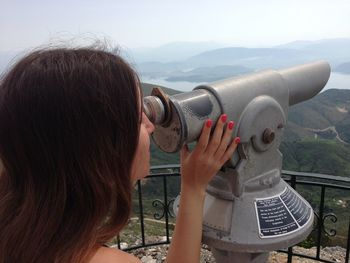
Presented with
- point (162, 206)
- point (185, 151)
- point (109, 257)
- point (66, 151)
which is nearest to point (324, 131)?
point (162, 206)

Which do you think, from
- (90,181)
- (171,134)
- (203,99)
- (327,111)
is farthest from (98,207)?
(327,111)

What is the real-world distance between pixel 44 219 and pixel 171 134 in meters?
0.51

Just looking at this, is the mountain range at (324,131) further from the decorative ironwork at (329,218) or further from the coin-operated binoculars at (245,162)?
the coin-operated binoculars at (245,162)

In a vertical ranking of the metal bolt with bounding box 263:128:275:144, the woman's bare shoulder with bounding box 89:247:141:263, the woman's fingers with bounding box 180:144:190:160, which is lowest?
the woman's bare shoulder with bounding box 89:247:141:263

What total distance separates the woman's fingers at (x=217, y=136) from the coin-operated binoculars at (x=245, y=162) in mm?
35

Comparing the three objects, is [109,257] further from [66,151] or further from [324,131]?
[324,131]

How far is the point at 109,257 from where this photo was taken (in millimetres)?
1122

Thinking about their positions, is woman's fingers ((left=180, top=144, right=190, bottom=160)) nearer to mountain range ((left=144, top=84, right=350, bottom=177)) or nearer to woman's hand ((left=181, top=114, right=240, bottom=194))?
woman's hand ((left=181, top=114, right=240, bottom=194))

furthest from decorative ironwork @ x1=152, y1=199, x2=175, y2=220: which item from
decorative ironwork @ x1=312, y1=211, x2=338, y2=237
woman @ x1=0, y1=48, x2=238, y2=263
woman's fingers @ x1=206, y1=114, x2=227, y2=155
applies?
woman @ x1=0, y1=48, x2=238, y2=263

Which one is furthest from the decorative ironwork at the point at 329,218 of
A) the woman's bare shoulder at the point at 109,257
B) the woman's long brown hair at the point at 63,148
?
the woman's long brown hair at the point at 63,148

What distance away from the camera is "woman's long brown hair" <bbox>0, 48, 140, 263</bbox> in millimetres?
986

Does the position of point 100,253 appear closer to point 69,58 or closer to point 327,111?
point 69,58

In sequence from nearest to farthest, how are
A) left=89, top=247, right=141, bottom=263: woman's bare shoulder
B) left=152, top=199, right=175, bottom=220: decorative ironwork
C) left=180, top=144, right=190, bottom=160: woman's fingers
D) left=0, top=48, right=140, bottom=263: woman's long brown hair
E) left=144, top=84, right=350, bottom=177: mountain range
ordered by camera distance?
left=0, top=48, right=140, bottom=263: woman's long brown hair < left=89, top=247, right=141, bottom=263: woman's bare shoulder < left=180, top=144, right=190, bottom=160: woman's fingers < left=152, top=199, right=175, bottom=220: decorative ironwork < left=144, top=84, right=350, bottom=177: mountain range

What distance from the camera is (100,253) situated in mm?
1134
